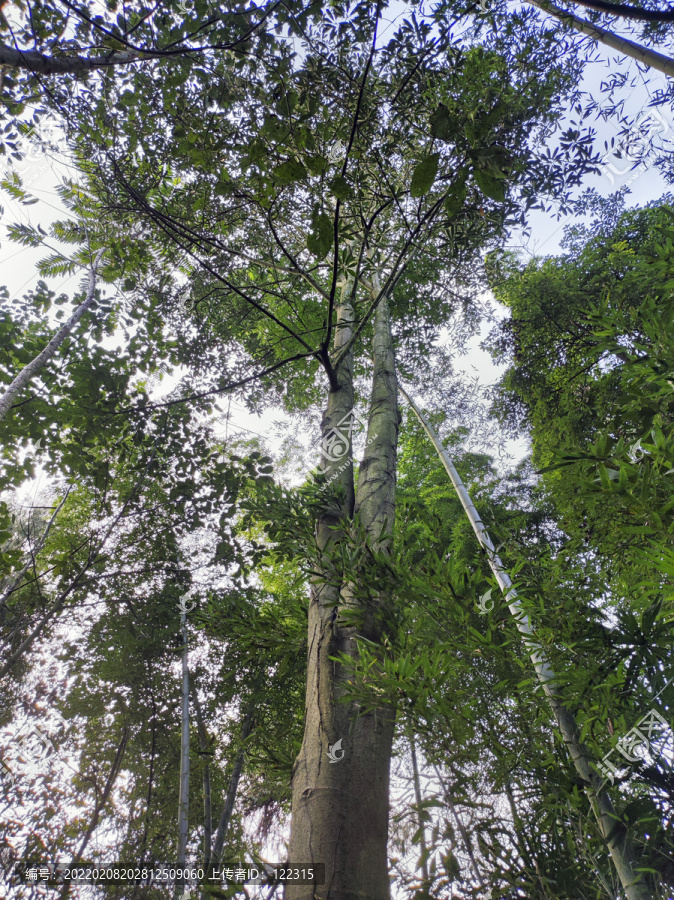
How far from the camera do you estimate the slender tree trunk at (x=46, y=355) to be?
2396 mm

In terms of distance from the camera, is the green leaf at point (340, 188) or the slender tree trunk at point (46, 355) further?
the slender tree trunk at point (46, 355)

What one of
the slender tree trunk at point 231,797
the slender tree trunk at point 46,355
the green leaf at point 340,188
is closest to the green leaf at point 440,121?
the green leaf at point 340,188

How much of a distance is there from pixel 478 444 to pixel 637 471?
5570 mm

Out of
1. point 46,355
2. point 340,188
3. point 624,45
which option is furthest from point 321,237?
point 46,355

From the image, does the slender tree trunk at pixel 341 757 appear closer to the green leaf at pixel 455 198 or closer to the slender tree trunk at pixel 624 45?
the green leaf at pixel 455 198

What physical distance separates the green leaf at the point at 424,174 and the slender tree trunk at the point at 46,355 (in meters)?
2.44

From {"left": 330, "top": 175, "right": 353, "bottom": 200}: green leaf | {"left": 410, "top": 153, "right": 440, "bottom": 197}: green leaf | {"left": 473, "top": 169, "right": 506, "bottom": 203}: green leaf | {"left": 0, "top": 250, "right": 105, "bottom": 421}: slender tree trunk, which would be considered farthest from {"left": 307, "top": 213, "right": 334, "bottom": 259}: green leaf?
{"left": 0, "top": 250, "right": 105, "bottom": 421}: slender tree trunk

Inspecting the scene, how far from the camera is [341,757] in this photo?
3.87ft

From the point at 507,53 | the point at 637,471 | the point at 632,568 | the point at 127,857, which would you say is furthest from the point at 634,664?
the point at 127,857

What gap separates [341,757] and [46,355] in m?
2.91

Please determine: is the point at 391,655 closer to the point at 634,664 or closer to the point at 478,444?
the point at 634,664

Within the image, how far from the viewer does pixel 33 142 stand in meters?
2.75

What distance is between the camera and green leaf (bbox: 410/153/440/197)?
0.79 metres

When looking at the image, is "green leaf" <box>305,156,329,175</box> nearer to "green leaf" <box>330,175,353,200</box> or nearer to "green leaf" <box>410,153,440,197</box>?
"green leaf" <box>330,175,353,200</box>
